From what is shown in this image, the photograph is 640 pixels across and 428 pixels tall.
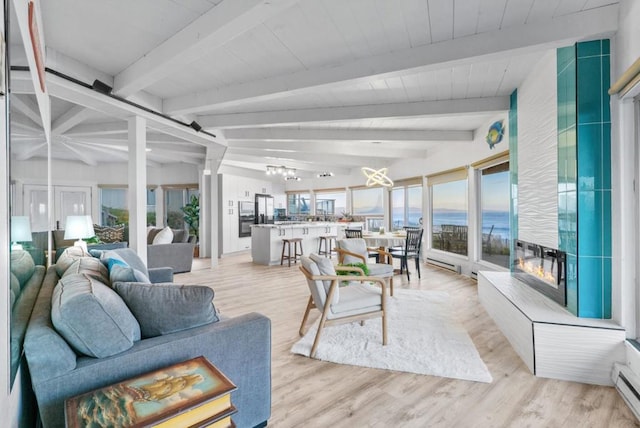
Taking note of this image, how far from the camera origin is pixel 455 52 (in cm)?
245

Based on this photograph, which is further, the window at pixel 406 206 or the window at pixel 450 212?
the window at pixel 406 206

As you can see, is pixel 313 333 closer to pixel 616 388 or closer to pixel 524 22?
pixel 616 388

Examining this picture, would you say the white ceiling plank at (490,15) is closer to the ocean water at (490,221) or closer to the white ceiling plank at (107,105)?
the ocean water at (490,221)

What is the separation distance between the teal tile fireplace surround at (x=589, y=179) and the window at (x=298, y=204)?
8.96m

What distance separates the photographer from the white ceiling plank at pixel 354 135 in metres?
5.00

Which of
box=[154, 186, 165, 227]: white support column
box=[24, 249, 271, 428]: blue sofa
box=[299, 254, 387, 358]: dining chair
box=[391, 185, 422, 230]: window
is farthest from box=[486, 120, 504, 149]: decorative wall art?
box=[154, 186, 165, 227]: white support column

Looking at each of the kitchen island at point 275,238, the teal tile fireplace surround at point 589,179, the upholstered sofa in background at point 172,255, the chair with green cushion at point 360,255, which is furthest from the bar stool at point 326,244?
the teal tile fireplace surround at point 589,179

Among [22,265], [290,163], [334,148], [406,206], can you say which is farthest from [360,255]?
[290,163]

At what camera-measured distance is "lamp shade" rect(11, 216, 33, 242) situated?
1.08 metres

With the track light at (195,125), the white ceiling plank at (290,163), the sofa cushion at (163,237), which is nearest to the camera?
the track light at (195,125)

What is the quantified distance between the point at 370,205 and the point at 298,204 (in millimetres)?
3106

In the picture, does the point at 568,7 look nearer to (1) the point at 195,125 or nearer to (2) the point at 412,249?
(2) the point at 412,249

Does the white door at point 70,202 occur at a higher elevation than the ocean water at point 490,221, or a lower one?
higher

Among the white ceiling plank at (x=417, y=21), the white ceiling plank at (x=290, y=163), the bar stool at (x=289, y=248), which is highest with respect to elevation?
the white ceiling plank at (x=417, y=21)
